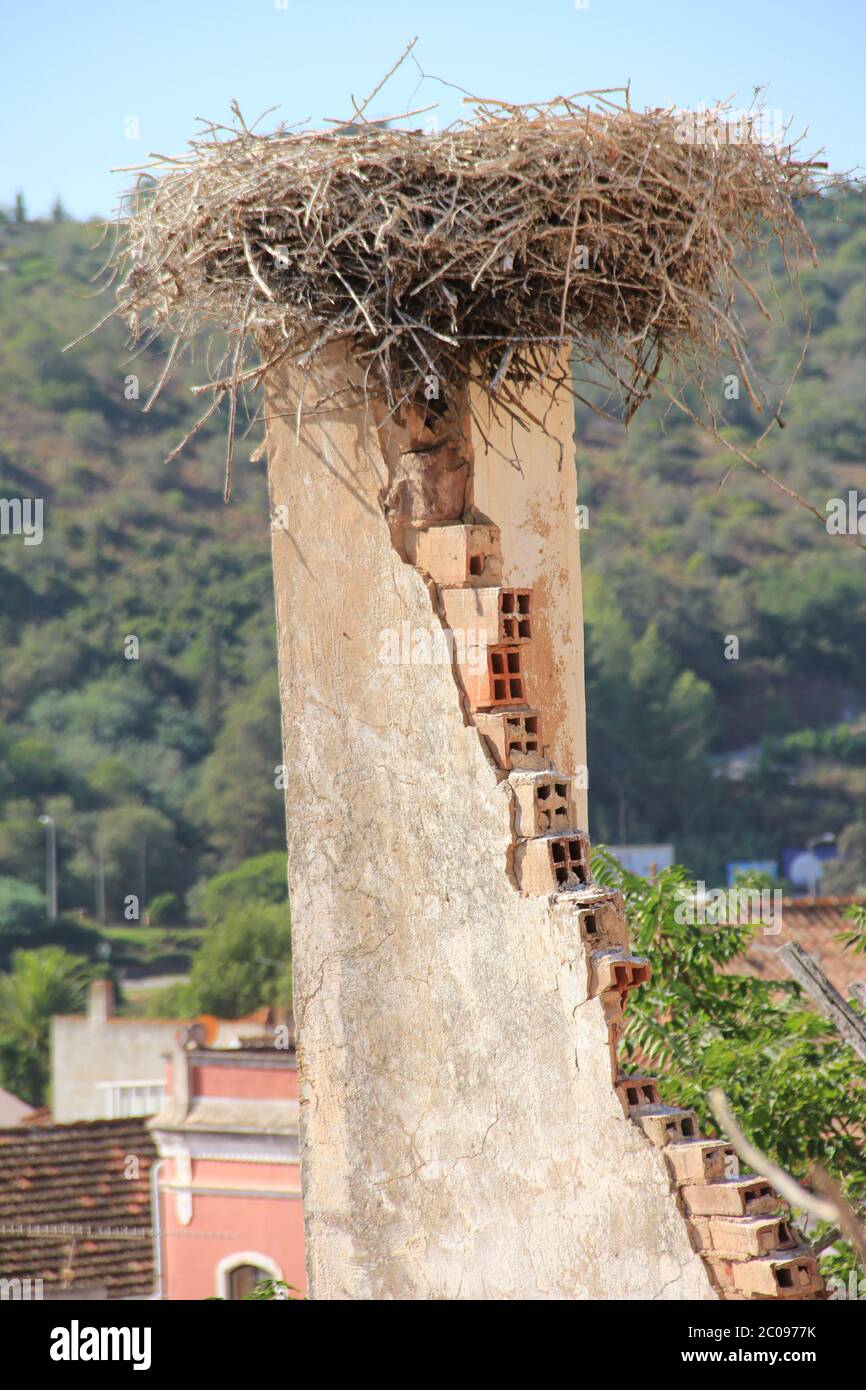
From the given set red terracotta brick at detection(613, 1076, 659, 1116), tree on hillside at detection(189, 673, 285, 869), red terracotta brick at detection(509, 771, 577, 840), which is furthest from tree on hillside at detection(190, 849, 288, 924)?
red terracotta brick at detection(613, 1076, 659, 1116)

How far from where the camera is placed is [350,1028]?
6082 mm

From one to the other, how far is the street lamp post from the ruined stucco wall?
157ft

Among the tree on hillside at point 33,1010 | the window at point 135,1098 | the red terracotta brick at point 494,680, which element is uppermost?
the tree on hillside at point 33,1010

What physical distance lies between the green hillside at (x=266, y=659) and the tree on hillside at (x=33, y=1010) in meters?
5.10

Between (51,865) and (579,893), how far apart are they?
49.1 meters

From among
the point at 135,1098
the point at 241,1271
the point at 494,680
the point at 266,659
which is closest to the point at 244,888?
the point at 266,659

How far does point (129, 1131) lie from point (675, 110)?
16041 mm

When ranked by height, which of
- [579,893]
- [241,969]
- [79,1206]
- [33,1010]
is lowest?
[579,893]

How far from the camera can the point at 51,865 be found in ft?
175

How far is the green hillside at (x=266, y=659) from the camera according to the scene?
53688 millimetres

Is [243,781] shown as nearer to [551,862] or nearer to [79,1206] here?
[79,1206]

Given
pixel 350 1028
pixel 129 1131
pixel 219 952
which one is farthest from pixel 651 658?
pixel 350 1028

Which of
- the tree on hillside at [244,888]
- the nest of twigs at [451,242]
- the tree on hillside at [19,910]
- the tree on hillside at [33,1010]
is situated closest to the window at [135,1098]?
the tree on hillside at [33,1010]

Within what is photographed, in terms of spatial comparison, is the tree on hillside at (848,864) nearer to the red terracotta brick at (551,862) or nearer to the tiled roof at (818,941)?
the tiled roof at (818,941)
